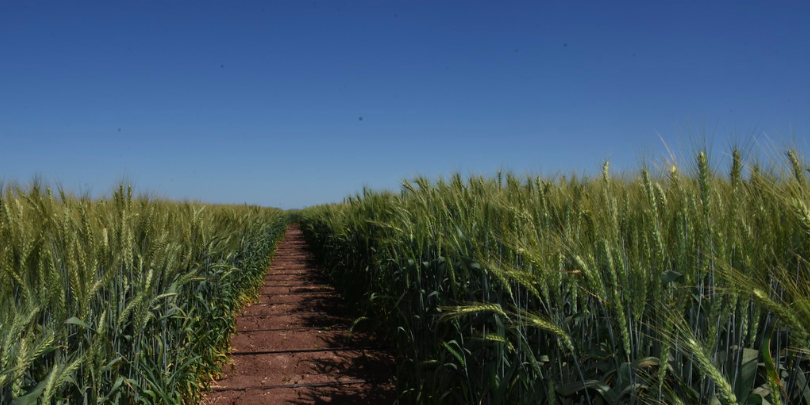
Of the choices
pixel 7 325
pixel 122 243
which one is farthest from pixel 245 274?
pixel 7 325

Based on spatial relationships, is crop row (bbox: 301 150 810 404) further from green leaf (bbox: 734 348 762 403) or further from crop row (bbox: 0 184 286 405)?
crop row (bbox: 0 184 286 405)

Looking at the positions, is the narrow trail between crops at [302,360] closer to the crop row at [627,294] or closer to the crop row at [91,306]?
the crop row at [91,306]

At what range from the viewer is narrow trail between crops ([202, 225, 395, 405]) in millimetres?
3793

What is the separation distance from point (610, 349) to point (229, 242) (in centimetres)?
416

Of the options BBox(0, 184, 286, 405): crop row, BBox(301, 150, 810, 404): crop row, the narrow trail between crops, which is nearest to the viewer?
BBox(301, 150, 810, 404): crop row

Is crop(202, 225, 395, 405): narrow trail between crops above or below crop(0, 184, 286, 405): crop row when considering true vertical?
below

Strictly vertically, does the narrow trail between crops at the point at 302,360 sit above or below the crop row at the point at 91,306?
below

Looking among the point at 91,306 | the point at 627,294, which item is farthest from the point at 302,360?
the point at 627,294

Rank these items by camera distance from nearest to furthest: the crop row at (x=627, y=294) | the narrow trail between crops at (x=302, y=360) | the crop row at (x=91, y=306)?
the crop row at (x=627, y=294) < the crop row at (x=91, y=306) < the narrow trail between crops at (x=302, y=360)

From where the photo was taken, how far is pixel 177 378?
9.82 feet

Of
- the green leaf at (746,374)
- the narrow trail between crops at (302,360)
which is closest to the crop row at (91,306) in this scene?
the narrow trail between crops at (302,360)

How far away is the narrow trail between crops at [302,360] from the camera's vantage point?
3.79 meters

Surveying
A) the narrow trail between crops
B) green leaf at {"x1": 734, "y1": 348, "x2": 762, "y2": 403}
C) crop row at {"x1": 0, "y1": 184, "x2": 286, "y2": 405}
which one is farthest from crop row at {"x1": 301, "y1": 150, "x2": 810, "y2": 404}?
crop row at {"x1": 0, "y1": 184, "x2": 286, "y2": 405}

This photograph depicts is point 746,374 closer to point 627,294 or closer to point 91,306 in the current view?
point 627,294
